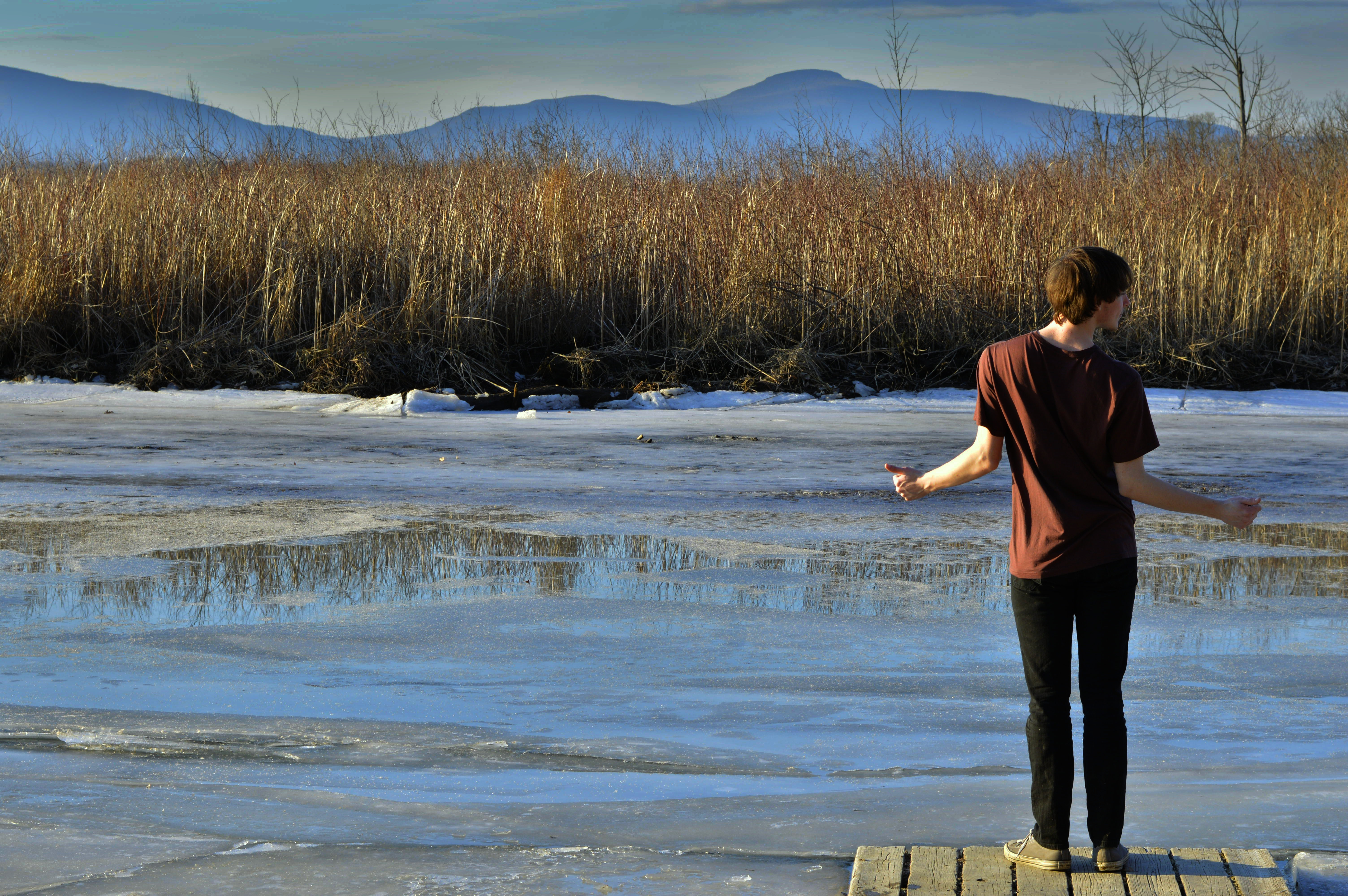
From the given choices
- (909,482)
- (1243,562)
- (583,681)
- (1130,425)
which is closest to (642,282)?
(1243,562)

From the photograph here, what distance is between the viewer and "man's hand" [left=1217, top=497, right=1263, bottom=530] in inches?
101

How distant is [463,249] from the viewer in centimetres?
1208

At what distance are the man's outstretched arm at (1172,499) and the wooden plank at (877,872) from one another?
85 cm

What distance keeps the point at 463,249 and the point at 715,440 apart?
13.5 ft

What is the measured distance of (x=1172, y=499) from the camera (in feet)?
8.45

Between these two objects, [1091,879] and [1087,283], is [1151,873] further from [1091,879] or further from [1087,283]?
[1087,283]

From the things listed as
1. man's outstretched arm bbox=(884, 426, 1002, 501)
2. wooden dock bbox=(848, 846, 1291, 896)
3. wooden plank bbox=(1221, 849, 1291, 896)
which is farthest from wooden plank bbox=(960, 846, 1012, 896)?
man's outstretched arm bbox=(884, 426, 1002, 501)

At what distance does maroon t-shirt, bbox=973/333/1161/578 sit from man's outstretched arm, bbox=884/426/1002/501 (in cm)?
5

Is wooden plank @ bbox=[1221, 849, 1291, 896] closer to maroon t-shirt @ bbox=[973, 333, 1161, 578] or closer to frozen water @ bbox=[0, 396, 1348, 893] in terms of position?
frozen water @ bbox=[0, 396, 1348, 893]

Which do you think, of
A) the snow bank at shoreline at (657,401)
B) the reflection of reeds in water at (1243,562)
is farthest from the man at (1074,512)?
the snow bank at shoreline at (657,401)

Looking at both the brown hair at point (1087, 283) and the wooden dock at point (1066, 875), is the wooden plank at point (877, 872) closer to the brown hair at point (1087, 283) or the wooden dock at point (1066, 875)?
the wooden dock at point (1066, 875)

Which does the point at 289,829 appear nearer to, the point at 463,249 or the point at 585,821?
the point at 585,821

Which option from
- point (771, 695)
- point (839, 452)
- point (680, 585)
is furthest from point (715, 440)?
point (771, 695)

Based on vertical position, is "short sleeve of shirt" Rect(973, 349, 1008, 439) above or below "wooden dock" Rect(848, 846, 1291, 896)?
above
